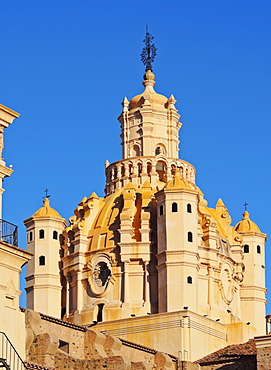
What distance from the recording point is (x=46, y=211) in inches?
3086

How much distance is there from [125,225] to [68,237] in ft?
14.2

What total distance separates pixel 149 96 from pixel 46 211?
10269mm

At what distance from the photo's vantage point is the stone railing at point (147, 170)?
79.2 metres

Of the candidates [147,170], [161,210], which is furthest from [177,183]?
[147,170]

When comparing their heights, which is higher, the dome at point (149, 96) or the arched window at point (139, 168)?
the dome at point (149, 96)

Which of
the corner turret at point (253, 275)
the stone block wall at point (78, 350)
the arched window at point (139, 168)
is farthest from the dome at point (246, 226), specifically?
the stone block wall at point (78, 350)

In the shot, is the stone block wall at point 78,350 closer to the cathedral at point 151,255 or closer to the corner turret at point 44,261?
the cathedral at point 151,255

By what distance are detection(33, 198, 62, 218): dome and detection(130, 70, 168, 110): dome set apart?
8.85 meters

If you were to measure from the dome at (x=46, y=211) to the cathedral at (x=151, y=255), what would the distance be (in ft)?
0.28

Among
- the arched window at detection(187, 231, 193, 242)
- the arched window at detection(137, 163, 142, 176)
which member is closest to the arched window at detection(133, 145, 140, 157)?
the arched window at detection(137, 163, 142, 176)

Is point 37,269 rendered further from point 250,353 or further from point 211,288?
point 250,353

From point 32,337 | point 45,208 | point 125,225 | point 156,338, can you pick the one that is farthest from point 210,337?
point 32,337

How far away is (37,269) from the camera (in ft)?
255

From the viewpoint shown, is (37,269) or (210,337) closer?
(210,337)
